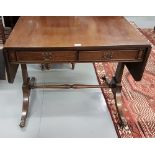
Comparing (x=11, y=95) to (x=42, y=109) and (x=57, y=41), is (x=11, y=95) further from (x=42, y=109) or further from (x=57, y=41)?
(x=57, y=41)

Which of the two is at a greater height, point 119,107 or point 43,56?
point 43,56

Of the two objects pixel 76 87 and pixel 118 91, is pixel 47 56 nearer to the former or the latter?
pixel 76 87

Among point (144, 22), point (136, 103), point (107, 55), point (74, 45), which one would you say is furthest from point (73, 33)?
point (144, 22)

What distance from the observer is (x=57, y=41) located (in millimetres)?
1355

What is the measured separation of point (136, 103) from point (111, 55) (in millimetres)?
891

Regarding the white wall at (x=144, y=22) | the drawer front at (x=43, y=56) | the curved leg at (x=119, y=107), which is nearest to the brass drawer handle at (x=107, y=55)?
the drawer front at (x=43, y=56)

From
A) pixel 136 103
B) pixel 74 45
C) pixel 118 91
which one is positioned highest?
pixel 74 45

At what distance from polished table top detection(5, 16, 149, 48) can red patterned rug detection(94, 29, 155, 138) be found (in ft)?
2.70

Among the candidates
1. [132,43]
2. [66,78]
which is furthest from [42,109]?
[132,43]

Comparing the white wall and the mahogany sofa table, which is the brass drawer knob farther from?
the white wall

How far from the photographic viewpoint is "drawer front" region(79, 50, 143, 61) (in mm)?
1385

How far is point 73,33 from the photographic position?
4.83 feet

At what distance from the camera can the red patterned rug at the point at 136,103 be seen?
5.88 ft

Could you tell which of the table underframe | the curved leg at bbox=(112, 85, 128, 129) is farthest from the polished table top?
the curved leg at bbox=(112, 85, 128, 129)
